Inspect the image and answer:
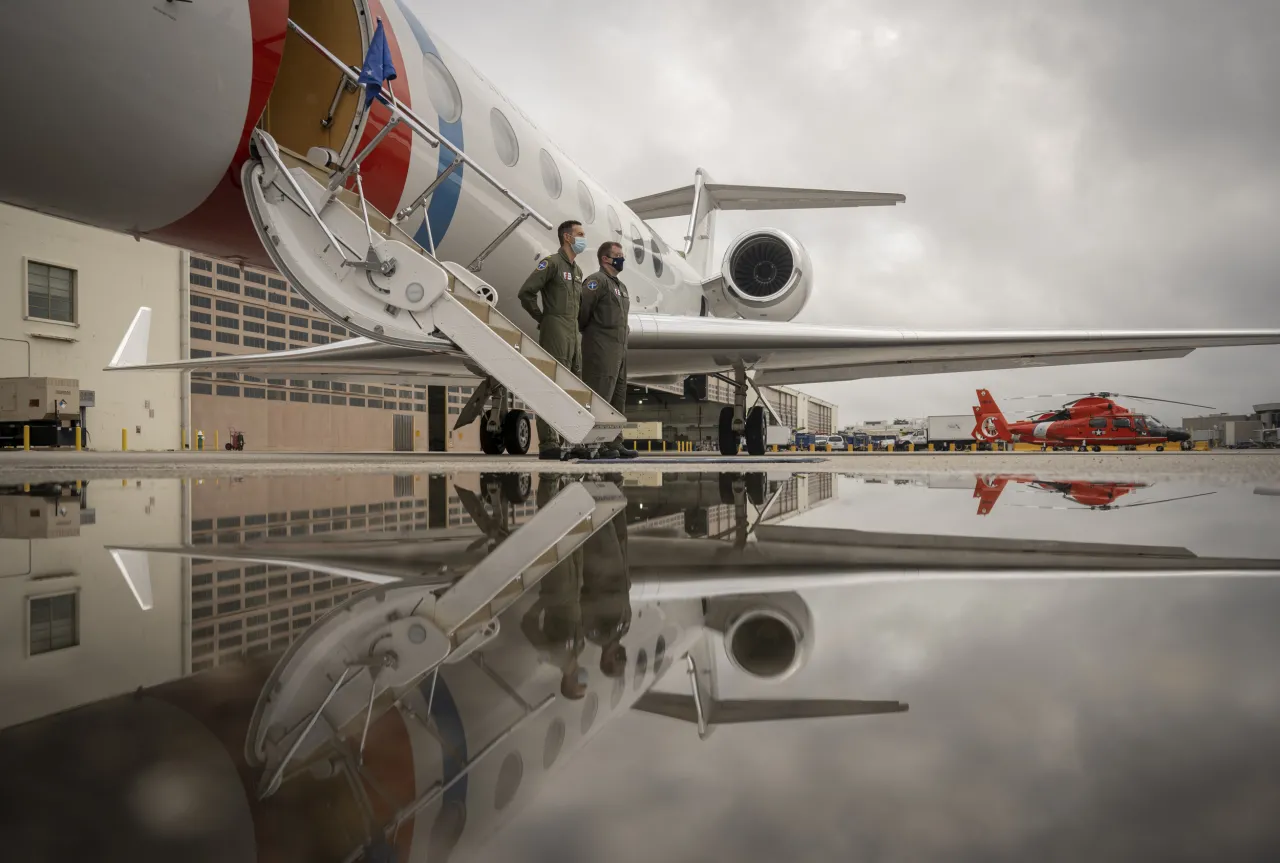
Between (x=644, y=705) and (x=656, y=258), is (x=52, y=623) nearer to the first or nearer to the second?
(x=644, y=705)

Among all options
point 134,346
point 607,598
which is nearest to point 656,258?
point 134,346

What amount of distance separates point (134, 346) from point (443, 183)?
30.0 feet

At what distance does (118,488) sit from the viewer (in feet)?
13.2

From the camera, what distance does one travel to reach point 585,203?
8.02 m

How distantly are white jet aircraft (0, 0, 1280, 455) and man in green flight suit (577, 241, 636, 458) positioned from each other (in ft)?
2.08

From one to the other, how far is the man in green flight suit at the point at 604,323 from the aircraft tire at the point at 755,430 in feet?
13.2

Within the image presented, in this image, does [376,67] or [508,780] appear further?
[376,67]

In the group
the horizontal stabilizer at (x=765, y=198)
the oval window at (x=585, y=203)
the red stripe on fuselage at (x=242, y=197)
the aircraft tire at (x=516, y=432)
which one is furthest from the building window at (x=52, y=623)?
the horizontal stabilizer at (x=765, y=198)

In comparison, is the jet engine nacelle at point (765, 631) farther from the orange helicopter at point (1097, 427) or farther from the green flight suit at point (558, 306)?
the orange helicopter at point (1097, 427)

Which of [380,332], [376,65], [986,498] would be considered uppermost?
[376,65]

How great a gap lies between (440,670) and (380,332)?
13.7 ft

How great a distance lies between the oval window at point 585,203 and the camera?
7.92 meters

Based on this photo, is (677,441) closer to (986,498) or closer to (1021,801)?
(986,498)

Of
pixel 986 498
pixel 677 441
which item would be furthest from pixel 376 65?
pixel 677 441
